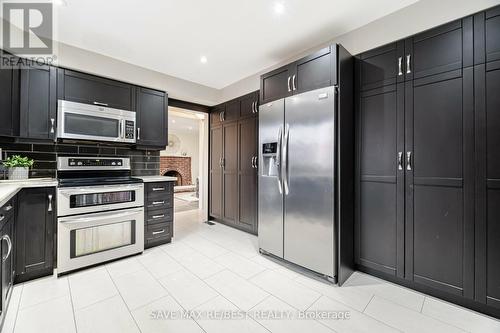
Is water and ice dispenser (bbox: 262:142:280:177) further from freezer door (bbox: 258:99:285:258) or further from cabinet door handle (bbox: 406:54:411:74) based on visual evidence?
cabinet door handle (bbox: 406:54:411:74)

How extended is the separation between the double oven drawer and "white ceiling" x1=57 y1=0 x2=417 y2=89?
1.81 metres

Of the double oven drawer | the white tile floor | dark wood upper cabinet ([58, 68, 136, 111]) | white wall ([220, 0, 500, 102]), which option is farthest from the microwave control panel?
white wall ([220, 0, 500, 102])

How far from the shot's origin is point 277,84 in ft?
8.55

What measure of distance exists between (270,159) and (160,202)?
5.50 ft

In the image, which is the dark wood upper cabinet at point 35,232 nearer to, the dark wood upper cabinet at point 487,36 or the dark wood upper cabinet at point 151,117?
the dark wood upper cabinet at point 151,117

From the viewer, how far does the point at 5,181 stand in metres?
2.22

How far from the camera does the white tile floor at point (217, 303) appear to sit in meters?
1.55

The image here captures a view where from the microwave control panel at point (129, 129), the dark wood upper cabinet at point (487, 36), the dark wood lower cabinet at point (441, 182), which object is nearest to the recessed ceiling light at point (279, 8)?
the dark wood lower cabinet at point (441, 182)

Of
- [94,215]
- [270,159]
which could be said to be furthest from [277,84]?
[94,215]

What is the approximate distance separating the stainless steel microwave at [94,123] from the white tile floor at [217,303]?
158 centimetres

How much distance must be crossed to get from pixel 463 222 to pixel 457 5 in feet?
5.74

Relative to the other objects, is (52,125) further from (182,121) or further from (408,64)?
(182,121)

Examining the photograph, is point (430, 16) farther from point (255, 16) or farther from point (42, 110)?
point (42, 110)

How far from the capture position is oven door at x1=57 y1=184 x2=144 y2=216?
226 centimetres
